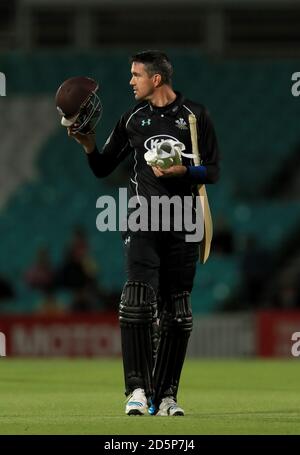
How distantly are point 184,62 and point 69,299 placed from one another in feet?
15.5

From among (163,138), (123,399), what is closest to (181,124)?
(163,138)

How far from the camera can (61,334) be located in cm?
1664

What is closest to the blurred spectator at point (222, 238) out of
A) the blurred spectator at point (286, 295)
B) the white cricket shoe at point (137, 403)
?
the blurred spectator at point (286, 295)

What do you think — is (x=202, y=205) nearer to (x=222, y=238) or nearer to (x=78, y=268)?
(x=78, y=268)

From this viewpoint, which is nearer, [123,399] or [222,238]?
[123,399]

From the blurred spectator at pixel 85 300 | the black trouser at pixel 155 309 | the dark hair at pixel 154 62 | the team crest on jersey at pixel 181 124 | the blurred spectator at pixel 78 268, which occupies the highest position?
the blurred spectator at pixel 78 268

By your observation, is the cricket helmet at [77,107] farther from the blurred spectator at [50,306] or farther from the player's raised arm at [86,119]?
the blurred spectator at [50,306]

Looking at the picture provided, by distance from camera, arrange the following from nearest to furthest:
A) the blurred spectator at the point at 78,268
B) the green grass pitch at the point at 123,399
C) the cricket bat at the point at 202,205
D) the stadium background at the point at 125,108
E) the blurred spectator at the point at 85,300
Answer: the green grass pitch at the point at 123,399 < the cricket bat at the point at 202,205 < the blurred spectator at the point at 78,268 < the blurred spectator at the point at 85,300 < the stadium background at the point at 125,108

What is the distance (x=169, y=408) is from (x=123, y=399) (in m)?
1.54

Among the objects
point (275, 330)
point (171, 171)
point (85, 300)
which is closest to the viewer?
point (171, 171)

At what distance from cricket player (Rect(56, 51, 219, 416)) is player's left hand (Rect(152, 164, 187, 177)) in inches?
0.4

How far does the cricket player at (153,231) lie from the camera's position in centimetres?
719

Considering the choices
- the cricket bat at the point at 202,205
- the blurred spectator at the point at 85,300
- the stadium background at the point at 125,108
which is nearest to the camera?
the cricket bat at the point at 202,205

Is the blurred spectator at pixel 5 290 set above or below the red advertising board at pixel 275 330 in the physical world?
above
